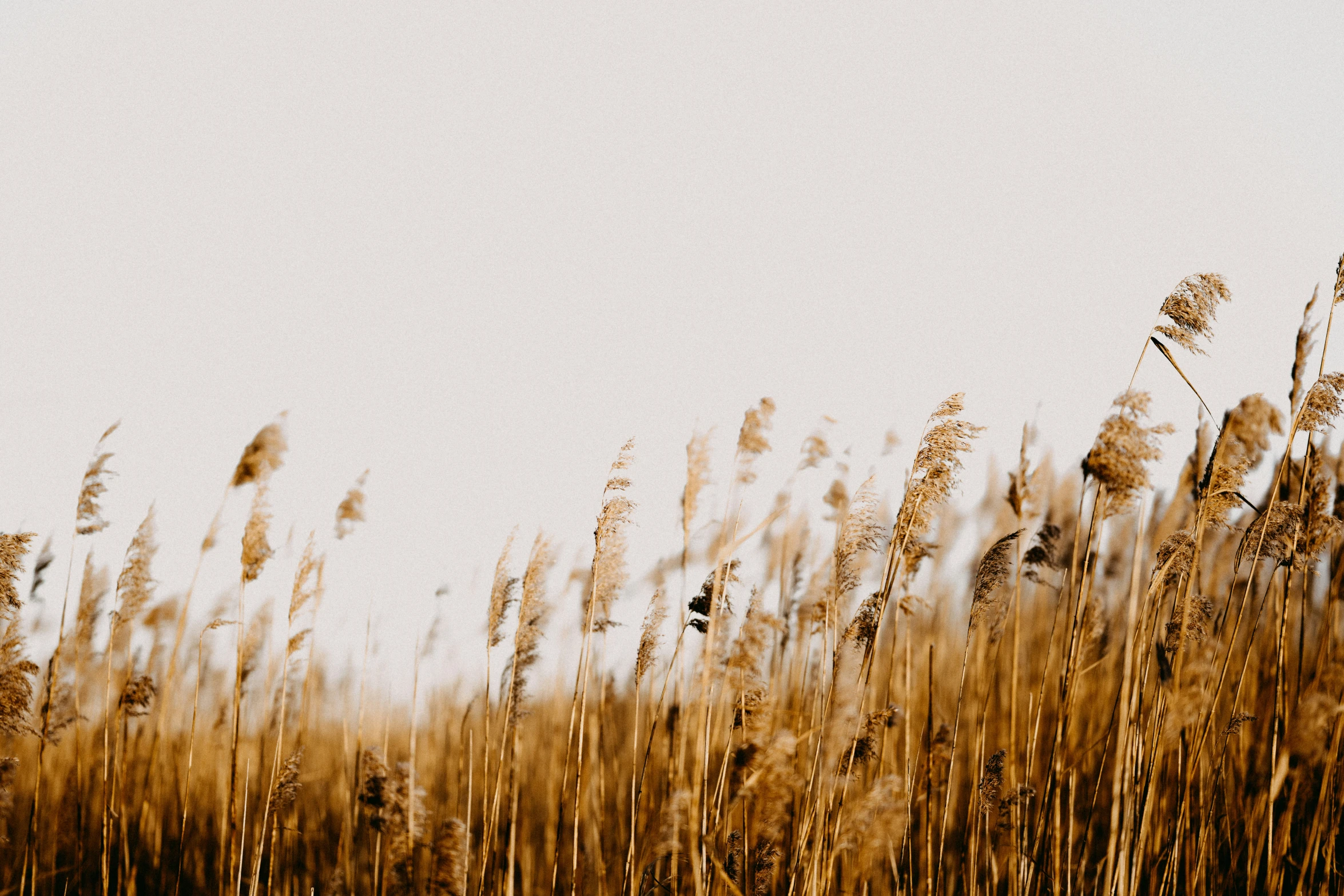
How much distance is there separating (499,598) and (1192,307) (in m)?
2.03

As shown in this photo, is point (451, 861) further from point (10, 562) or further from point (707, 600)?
point (10, 562)

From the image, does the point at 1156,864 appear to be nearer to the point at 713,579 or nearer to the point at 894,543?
the point at 894,543

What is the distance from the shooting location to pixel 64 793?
10.0 ft

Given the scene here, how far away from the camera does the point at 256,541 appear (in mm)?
2467

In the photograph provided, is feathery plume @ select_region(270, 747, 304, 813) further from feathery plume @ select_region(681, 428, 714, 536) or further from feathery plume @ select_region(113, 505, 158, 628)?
feathery plume @ select_region(681, 428, 714, 536)

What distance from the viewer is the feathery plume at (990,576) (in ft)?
7.33

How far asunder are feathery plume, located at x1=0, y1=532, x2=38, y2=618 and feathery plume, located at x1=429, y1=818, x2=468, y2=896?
5.72 ft

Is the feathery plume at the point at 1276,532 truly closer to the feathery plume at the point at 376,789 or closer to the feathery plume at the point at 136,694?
the feathery plume at the point at 376,789

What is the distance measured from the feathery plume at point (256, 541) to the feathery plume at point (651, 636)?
1210 mm

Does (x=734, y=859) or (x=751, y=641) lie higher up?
(x=751, y=641)

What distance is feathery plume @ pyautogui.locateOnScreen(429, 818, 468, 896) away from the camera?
1.97m

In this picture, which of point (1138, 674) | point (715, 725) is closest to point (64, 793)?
point (715, 725)

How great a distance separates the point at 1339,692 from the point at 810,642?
4.90ft

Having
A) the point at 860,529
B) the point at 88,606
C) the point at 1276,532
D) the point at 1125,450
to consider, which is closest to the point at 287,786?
the point at 88,606
